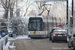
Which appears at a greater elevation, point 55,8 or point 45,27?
point 55,8

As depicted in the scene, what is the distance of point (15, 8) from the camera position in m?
41.2

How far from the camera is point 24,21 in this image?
46.5 metres

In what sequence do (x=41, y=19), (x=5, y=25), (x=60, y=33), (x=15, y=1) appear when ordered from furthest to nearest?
(x=15, y=1) → (x=5, y=25) → (x=41, y=19) → (x=60, y=33)

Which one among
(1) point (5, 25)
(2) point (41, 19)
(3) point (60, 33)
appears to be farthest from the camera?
(1) point (5, 25)

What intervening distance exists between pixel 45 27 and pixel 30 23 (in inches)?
95.4

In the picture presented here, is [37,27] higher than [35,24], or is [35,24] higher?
[35,24]

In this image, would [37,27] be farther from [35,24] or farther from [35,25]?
[35,24]

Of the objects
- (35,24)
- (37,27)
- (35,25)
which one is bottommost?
(37,27)

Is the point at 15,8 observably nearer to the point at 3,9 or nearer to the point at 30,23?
the point at 3,9

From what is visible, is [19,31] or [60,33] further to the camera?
[19,31]

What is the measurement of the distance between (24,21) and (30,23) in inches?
572

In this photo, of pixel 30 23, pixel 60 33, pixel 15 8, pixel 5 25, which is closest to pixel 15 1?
pixel 15 8

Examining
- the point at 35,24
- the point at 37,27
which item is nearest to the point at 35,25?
the point at 35,24

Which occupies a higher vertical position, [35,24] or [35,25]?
[35,24]
